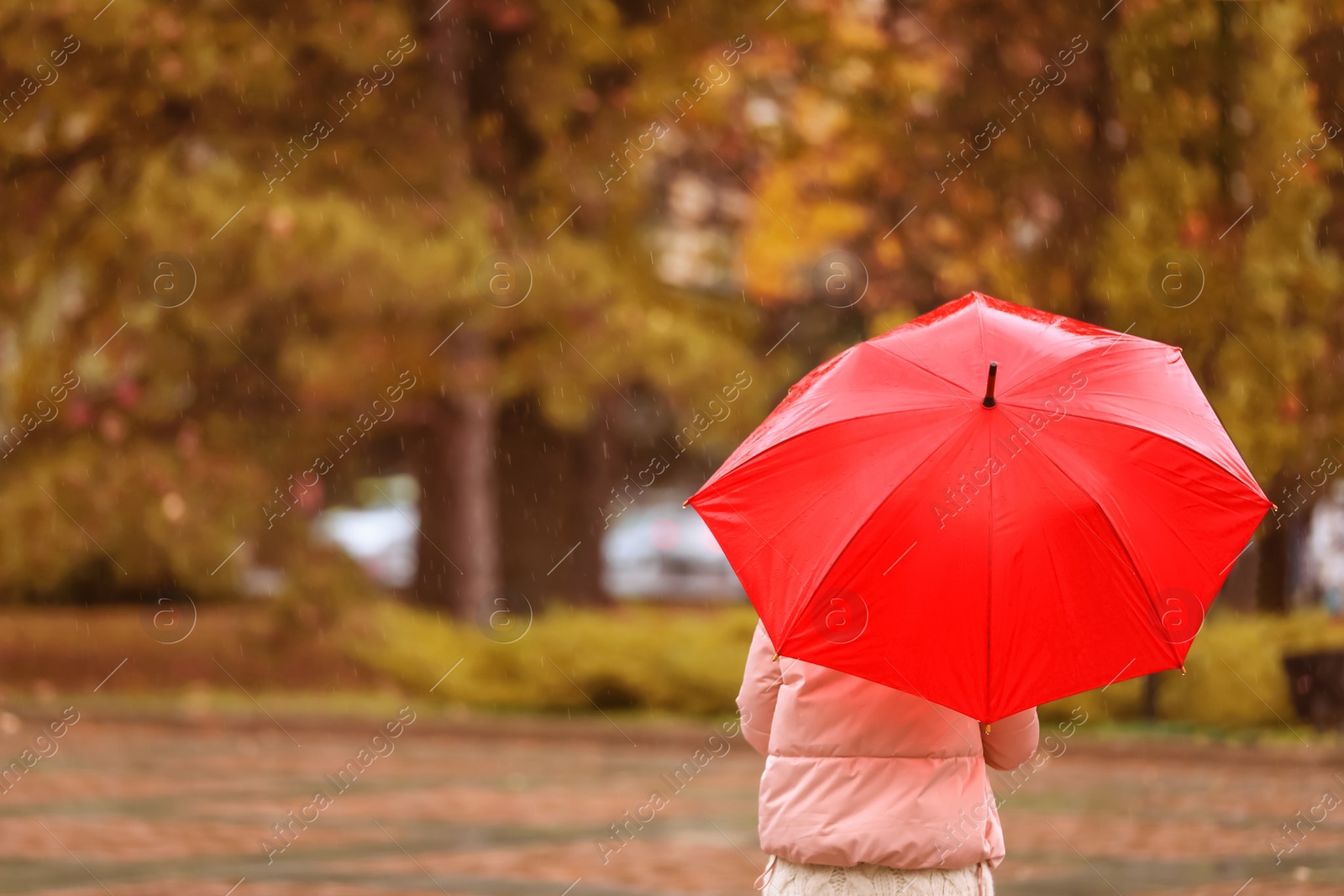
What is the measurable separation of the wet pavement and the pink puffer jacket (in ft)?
14.8

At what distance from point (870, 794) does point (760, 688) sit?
1.10 feet

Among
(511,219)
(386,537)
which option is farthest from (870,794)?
(386,537)

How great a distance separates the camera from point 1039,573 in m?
3.78

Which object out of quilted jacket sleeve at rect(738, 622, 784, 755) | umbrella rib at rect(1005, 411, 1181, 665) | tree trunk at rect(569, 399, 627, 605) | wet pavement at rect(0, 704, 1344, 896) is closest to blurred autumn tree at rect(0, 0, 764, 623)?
tree trunk at rect(569, 399, 627, 605)

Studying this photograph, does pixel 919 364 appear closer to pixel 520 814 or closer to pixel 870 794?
pixel 870 794

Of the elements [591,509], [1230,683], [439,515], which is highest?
[439,515]

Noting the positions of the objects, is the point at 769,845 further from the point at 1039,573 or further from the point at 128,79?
the point at 128,79

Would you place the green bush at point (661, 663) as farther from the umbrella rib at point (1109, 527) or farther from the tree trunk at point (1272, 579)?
the umbrella rib at point (1109, 527)

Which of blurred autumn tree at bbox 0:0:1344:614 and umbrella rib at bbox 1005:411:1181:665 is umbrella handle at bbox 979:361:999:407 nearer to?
umbrella rib at bbox 1005:411:1181:665

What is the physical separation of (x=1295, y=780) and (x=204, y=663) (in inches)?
548

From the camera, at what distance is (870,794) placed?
12.1 ft

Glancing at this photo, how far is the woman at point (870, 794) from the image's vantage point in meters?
3.69

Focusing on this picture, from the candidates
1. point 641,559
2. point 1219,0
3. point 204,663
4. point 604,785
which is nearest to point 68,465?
point 204,663

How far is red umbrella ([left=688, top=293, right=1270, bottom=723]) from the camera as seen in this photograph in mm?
3738
